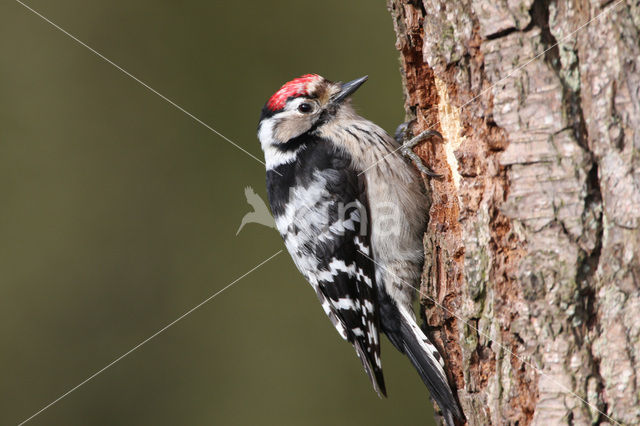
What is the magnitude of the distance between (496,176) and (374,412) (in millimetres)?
3022

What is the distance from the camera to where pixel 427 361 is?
88.2 inches

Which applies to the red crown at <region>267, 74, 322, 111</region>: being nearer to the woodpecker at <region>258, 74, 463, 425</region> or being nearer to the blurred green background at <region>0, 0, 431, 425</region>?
the woodpecker at <region>258, 74, 463, 425</region>

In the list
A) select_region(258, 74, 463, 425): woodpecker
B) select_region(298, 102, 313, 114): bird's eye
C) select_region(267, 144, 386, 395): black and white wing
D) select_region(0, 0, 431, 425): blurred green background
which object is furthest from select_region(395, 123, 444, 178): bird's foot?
select_region(0, 0, 431, 425): blurred green background

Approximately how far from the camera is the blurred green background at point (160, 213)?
4.51 meters

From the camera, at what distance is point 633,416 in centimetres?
152

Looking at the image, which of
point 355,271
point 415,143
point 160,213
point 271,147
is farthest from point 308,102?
point 160,213

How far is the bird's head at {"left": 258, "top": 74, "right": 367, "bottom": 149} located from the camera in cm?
288

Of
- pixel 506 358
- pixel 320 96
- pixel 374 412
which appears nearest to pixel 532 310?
pixel 506 358

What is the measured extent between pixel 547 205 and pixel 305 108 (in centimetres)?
149

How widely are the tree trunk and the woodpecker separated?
515mm

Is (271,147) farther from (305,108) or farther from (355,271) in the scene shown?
(355,271)

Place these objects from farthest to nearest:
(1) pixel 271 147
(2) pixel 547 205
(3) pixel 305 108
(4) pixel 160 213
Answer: (4) pixel 160 213 < (1) pixel 271 147 < (3) pixel 305 108 < (2) pixel 547 205

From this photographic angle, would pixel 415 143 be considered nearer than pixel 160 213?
Yes

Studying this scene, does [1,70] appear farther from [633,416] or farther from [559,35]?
[633,416]
